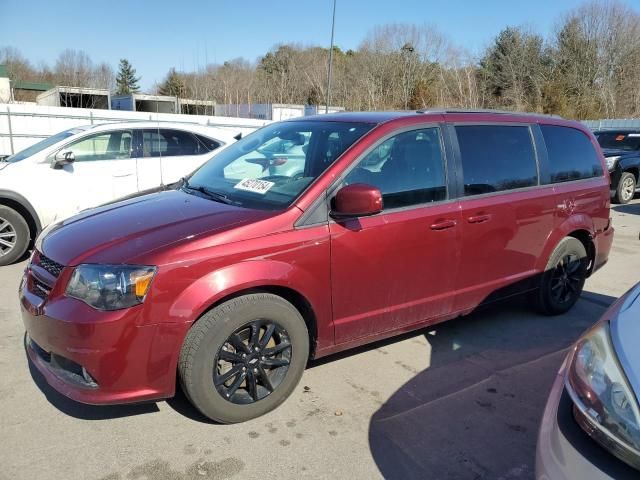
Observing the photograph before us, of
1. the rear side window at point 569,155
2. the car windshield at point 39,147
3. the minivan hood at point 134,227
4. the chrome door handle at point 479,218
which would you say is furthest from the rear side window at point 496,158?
the car windshield at point 39,147

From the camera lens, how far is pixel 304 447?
9.26 ft

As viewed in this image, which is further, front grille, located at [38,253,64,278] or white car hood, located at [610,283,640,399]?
front grille, located at [38,253,64,278]

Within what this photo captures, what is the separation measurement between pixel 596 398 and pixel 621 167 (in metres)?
12.1

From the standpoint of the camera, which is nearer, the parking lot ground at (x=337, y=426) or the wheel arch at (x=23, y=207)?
the parking lot ground at (x=337, y=426)

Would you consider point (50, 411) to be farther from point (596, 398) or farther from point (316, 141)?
point (596, 398)

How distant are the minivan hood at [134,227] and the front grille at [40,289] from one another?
0.16 m

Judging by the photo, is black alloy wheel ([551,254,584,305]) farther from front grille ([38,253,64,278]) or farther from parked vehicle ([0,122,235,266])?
parked vehicle ([0,122,235,266])

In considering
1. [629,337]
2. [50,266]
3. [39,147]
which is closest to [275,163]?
[50,266]

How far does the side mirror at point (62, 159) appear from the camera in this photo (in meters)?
6.61

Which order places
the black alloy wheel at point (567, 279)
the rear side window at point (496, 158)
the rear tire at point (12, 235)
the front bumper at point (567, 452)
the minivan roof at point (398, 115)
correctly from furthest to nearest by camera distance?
the rear tire at point (12, 235)
the black alloy wheel at point (567, 279)
the rear side window at point (496, 158)
the minivan roof at point (398, 115)
the front bumper at point (567, 452)

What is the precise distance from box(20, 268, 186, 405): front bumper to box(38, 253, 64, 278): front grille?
0.38 feet

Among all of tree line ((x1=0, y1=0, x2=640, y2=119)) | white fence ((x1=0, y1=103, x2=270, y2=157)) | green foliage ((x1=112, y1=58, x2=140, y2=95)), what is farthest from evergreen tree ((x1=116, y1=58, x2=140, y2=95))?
white fence ((x1=0, y1=103, x2=270, y2=157))

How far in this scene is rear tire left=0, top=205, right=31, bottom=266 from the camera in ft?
20.5

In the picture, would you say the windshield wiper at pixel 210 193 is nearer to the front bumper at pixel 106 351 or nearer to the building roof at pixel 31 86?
the front bumper at pixel 106 351
